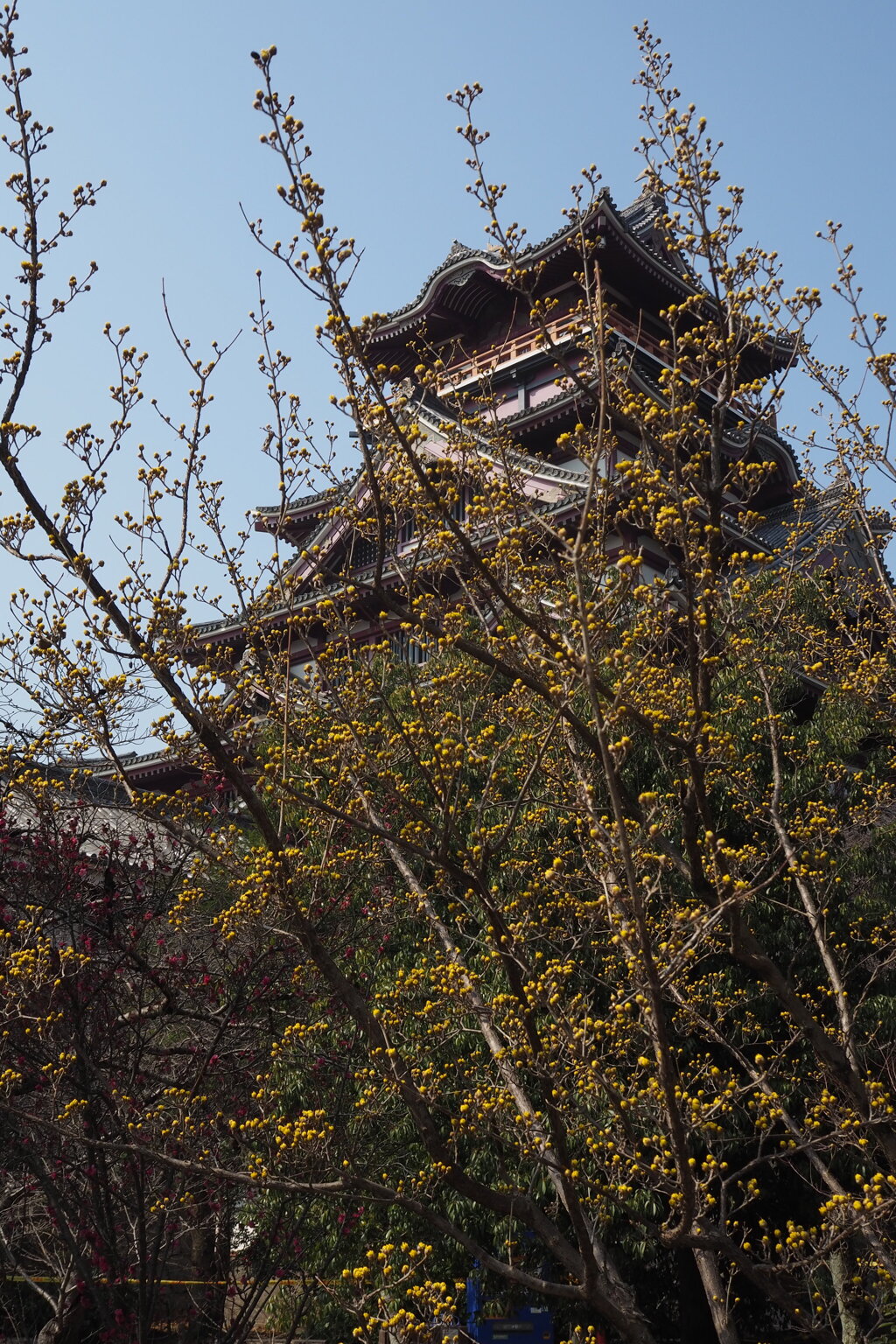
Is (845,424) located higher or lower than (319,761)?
higher

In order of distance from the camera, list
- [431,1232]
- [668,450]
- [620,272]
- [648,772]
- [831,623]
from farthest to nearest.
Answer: [620,272] → [831,623] → [648,772] → [431,1232] → [668,450]

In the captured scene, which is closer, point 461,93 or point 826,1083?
point 461,93

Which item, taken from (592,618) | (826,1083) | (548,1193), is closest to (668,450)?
(592,618)

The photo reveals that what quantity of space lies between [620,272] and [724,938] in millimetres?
19882

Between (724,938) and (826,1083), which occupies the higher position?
(724,938)

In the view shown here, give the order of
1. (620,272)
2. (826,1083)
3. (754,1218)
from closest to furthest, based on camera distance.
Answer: (826,1083) → (754,1218) → (620,272)

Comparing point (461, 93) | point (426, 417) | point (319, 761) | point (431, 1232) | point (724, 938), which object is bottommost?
point (431, 1232)

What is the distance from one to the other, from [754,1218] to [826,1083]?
11.6 feet

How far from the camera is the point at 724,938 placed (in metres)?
7.91

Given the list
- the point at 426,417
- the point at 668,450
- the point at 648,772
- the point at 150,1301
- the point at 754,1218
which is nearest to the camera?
the point at 668,450

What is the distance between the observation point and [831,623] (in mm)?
16797

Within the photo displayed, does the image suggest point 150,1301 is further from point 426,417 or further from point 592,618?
point 426,417

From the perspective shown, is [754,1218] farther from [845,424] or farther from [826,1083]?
[845,424]

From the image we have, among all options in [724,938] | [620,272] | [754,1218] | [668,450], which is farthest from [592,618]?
[620,272]
